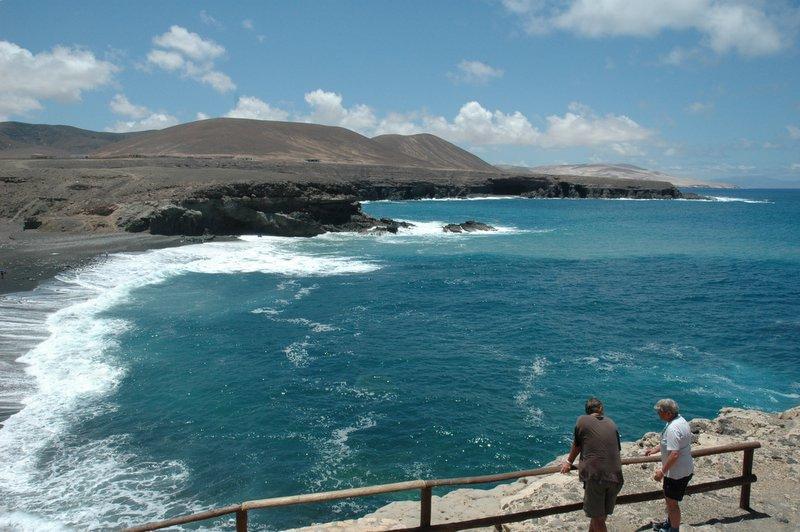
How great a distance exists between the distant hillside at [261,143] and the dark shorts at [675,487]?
118 m

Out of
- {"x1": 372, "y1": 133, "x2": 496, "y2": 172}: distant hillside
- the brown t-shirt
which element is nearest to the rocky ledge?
the brown t-shirt

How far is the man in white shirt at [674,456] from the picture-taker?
681 cm

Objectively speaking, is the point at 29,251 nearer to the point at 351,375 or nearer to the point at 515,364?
the point at 351,375

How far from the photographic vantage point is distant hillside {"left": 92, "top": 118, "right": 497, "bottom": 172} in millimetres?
126312

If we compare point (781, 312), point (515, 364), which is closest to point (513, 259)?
point (781, 312)

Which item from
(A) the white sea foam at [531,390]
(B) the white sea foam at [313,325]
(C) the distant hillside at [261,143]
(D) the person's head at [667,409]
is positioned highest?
(C) the distant hillside at [261,143]

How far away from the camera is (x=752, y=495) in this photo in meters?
8.57

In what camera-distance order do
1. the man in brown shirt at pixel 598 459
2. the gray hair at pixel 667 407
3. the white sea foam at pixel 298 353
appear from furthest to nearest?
the white sea foam at pixel 298 353
the gray hair at pixel 667 407
the man in brown shirt at pixel 598 459

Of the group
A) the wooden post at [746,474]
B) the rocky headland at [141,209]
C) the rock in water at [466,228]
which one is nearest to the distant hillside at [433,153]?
the rocky headland at [141,209]

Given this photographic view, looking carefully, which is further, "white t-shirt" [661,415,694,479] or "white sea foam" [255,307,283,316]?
"white sea foam" [255,307,283,316]

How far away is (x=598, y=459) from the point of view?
6516 millimetres

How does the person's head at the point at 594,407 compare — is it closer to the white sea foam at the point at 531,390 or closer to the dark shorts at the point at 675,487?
the dark shorts at the point at 675,487

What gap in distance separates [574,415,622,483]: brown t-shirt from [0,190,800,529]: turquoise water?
20.2 ft

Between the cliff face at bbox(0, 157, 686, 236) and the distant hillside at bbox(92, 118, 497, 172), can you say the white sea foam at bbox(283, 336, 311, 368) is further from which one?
the distant hillside at bbox(92, 118, 497, 172)
